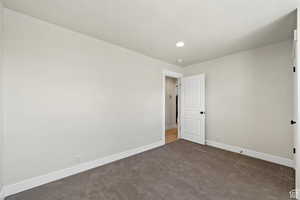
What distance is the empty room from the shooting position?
1.66m

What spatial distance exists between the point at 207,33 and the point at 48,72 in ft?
9.08

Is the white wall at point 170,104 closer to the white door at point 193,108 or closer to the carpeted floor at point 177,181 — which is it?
the white door at point 193,108

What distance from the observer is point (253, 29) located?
211 cm

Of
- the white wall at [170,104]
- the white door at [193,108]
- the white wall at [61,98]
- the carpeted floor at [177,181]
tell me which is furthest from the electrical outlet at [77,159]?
the white wall at [170,104]

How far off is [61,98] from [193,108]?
3.41m

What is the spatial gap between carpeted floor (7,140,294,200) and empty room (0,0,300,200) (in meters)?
0.02

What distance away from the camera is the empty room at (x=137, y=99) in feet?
5.45

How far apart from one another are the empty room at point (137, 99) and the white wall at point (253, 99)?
20 mm

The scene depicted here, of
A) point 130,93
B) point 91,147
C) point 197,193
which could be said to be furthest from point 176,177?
point 130,93

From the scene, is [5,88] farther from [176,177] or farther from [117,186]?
[176,177]

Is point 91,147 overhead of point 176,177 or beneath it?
overhead

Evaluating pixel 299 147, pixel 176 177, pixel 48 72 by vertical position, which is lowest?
pixel 176 177

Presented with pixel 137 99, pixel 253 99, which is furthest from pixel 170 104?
pixel 253 99

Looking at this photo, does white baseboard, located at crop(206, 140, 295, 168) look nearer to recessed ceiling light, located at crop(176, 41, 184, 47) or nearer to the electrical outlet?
recessed ceiling light, located at crop(176, 41, 184, 47)
